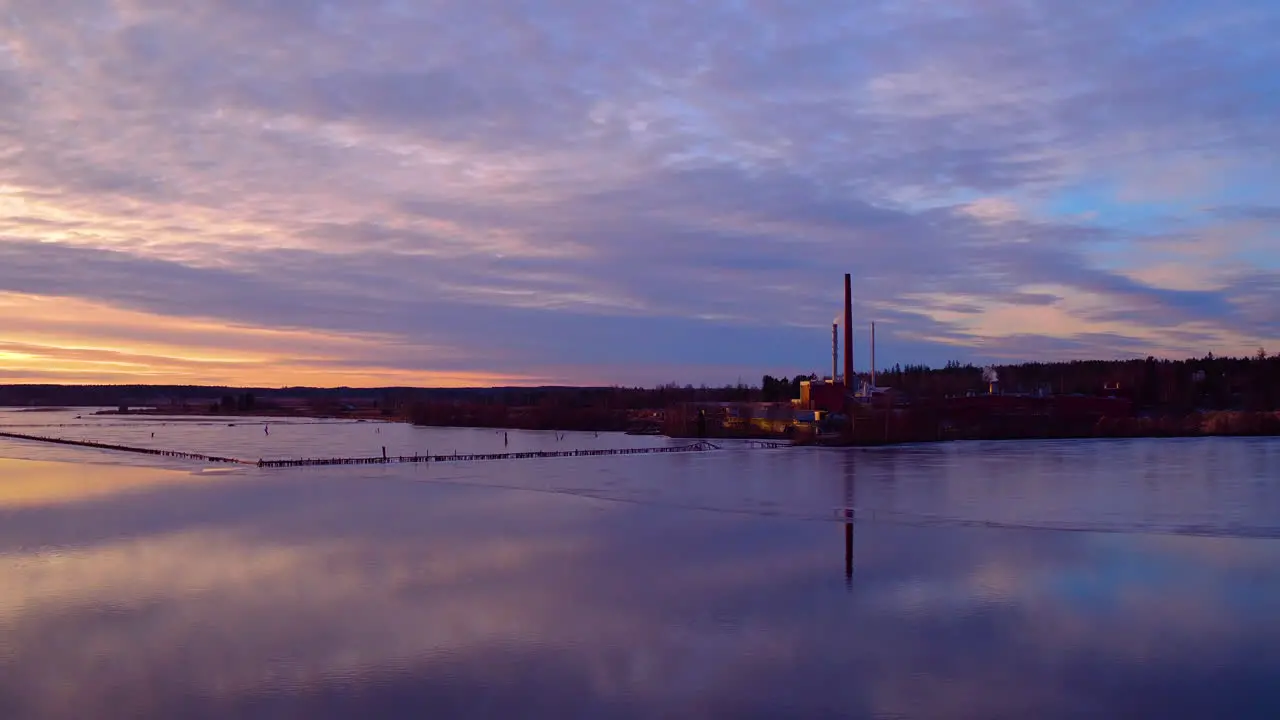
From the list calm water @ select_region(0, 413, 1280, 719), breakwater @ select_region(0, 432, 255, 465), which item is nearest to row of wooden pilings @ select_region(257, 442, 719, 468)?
breakwater @ select_region(0, 432, 255, 465)

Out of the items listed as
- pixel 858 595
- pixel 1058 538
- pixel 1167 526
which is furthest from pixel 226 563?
pixel 1167 526

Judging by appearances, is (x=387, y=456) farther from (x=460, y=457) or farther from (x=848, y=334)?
(x=848, y=334)

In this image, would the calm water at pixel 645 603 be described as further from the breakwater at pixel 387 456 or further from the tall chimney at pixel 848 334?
the tall chimney at pixel 848 334

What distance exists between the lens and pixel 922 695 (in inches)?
279

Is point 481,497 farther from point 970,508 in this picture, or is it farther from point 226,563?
point 970,508

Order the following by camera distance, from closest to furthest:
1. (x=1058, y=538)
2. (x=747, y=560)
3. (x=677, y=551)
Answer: (x=747, y=560)
(x=677, y=551)
(x=1058, y=538)

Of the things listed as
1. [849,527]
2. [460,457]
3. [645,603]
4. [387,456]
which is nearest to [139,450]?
[387,456]

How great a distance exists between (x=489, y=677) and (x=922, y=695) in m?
3.15

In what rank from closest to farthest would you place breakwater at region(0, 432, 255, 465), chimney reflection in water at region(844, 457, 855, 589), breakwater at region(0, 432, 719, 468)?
chimney reflection in water at region(844, 457, 855, 589) < breakwater at region(0, 432, 719, 468) < breakwater at region(0, 432, 255, 465)

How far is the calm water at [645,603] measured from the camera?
718 cm

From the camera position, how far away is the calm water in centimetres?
718

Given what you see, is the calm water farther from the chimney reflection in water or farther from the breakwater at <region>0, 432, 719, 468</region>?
the breakwater at <region>0, 432, 719, 468</region>

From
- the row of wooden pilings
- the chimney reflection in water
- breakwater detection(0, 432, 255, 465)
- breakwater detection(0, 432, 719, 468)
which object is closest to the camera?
the chimney reflection in water

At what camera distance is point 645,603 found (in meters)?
10.0
